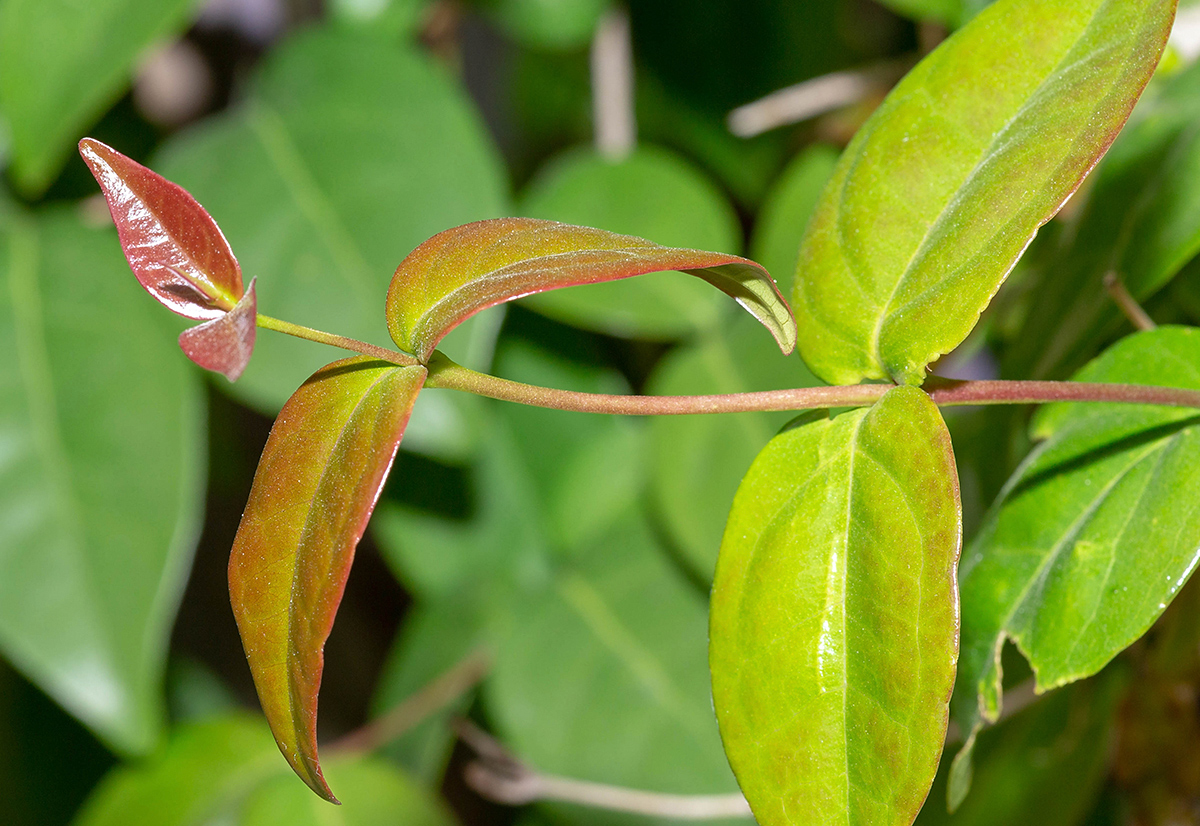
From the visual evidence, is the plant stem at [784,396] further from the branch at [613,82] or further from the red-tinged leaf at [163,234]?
the branch at [613,82]

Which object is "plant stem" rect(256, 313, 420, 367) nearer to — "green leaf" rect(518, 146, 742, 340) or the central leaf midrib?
the central leaf midrib

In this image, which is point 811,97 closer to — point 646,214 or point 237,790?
point 646,214

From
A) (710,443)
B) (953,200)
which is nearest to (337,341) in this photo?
(953,200)

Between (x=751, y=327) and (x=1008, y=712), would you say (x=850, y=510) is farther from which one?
(x=751, y=327)

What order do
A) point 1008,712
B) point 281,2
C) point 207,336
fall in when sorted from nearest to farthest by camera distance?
point 207,336 → point 1008,712 → point 281,2

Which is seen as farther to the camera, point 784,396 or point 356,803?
point 356,803

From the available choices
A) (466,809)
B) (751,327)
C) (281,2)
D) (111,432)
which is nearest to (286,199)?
(111,432)
